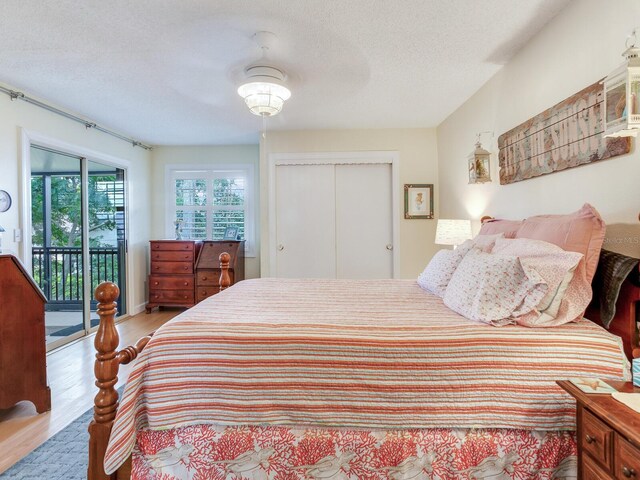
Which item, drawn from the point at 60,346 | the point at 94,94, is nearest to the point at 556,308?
the point at 94,94

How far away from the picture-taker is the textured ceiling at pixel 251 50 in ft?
6.10

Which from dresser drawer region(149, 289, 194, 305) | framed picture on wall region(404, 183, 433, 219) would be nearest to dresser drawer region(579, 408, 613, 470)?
framed picture on wall region(404, 183, 433, 219)

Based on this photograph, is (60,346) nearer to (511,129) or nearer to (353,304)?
(353,304)

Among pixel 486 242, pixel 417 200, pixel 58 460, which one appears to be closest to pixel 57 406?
pixel 58 460

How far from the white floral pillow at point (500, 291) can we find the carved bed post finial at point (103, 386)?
149 centimetres

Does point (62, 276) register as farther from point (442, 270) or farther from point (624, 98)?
point (624, 98)

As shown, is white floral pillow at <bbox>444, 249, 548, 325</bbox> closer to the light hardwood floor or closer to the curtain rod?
the light hardwood floor

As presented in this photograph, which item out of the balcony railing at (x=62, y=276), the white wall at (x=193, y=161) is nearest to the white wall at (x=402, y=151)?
the white wall at (x=193, y=161)

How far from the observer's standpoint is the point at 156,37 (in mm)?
2094

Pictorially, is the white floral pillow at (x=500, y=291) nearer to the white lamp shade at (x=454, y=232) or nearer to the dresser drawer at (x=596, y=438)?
the dresser drawer at (x=596, y=438)

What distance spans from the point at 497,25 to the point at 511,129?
738mm

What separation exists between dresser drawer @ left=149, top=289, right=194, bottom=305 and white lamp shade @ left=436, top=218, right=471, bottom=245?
3.41 meters

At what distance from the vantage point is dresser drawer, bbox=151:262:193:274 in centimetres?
457

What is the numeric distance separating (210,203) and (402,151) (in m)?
2.91
